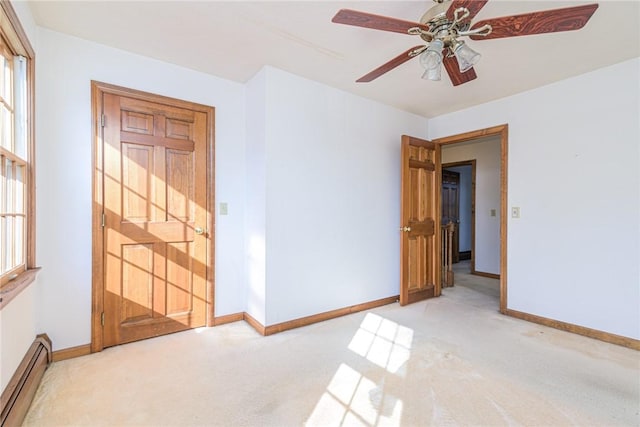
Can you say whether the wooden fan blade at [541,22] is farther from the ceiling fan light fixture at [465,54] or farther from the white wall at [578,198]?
the white wall at [578,198]

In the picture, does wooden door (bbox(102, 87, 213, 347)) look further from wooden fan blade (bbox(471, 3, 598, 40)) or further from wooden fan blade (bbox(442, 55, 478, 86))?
wooden fan blade (bbox(471, 3, 598, 40))

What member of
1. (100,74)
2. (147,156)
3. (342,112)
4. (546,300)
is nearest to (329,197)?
(342,112)

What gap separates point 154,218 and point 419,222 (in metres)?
2.85

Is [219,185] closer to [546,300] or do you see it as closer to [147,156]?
[147,156]

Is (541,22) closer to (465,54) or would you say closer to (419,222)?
(465,54)

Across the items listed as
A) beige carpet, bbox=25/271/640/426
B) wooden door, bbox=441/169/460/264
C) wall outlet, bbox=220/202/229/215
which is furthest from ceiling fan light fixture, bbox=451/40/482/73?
wooden door, bbox=441/169/460/264

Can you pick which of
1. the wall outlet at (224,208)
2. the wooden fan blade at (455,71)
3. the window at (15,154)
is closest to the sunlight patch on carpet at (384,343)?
the wall outlet at (224,208)

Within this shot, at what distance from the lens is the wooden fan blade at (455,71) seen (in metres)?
1.95

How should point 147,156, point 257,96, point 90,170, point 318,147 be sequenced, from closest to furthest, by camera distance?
point 90,170 → point 147,156 → point 257,96 → point 318,147

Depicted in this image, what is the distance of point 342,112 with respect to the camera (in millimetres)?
3182

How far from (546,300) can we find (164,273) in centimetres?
362

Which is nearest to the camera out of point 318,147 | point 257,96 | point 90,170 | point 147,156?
point 90,170

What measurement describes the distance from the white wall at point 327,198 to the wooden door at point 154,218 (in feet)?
2.15

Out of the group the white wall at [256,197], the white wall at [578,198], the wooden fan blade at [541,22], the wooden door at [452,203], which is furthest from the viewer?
the wooden door at [452,203]
